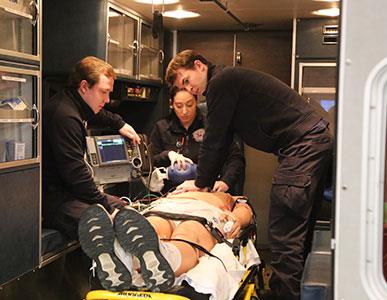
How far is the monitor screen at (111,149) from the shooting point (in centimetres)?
480

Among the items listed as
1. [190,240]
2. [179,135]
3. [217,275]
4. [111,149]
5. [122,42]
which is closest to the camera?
[217,275]

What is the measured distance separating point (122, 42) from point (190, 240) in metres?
2.79

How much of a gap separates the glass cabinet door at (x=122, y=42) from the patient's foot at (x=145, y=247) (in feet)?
8.57

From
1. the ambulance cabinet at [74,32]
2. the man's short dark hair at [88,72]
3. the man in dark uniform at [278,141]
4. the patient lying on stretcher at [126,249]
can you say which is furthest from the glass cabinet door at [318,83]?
the patient lying on stretcher at [126,249]

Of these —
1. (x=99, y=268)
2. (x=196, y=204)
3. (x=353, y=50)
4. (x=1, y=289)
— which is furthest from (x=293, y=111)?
(x=353, y=50)

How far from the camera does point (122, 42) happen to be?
17.6ft

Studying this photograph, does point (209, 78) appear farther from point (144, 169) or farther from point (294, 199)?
point (144, 169)

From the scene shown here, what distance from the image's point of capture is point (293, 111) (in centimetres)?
359

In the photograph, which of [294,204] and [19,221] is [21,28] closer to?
[19,221]

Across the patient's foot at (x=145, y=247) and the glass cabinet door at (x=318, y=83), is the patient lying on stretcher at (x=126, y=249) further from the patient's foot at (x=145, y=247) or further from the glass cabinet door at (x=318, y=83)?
the glass cabinet door at (x=318, y=83)

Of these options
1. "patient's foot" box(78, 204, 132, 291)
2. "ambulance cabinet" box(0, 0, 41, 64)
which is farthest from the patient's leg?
"ambulance cabinet" box(0, 0, 41, 64)

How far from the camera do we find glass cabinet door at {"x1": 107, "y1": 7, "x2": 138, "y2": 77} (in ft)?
16.6

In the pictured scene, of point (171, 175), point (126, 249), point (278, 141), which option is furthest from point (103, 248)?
point (171, 175)

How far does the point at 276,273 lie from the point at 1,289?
1.59 meters
